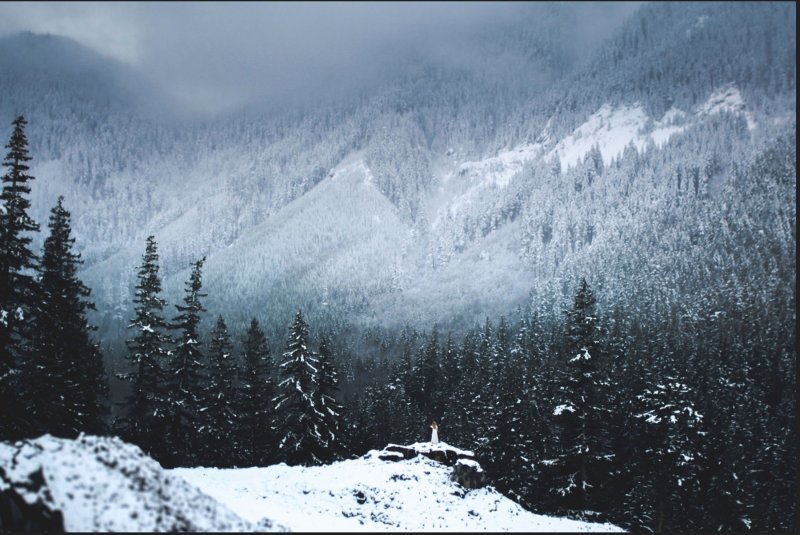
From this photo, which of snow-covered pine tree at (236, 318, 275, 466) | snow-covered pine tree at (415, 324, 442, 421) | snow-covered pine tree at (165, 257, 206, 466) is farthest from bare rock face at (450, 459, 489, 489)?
snow-covered pine tree at (415, 324, 442, 421)

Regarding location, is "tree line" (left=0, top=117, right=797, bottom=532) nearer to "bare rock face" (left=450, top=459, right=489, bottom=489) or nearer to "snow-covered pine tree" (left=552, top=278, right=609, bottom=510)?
"snow-covered pine tree" (left=552, top=278, right=609, bottom=510)

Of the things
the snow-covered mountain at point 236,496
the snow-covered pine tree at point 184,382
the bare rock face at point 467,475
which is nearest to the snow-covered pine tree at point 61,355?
the snow-covered pine tree at point 184,382

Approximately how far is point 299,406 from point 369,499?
13.0 m

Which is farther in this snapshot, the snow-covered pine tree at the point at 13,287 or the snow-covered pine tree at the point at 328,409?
the snow-covered pine tree at the point at 328,409

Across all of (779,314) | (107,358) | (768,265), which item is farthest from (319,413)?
(768,265)

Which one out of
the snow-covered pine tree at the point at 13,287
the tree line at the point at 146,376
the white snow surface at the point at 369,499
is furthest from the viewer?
the tree line at the point at 146,376

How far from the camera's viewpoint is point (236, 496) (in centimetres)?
2281

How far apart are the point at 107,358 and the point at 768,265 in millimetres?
197142

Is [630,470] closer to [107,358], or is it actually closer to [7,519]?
[7,519]

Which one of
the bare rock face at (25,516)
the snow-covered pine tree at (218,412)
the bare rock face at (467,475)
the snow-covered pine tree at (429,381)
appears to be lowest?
the bare rock face at (25,516)

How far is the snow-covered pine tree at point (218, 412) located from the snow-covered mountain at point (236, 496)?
878 cm

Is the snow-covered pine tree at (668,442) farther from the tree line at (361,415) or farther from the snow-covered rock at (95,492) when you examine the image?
the snow-covered rock at (95,492)

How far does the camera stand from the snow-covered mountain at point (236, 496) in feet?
48.8

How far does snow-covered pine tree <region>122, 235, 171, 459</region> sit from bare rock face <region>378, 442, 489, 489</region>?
13060mm
